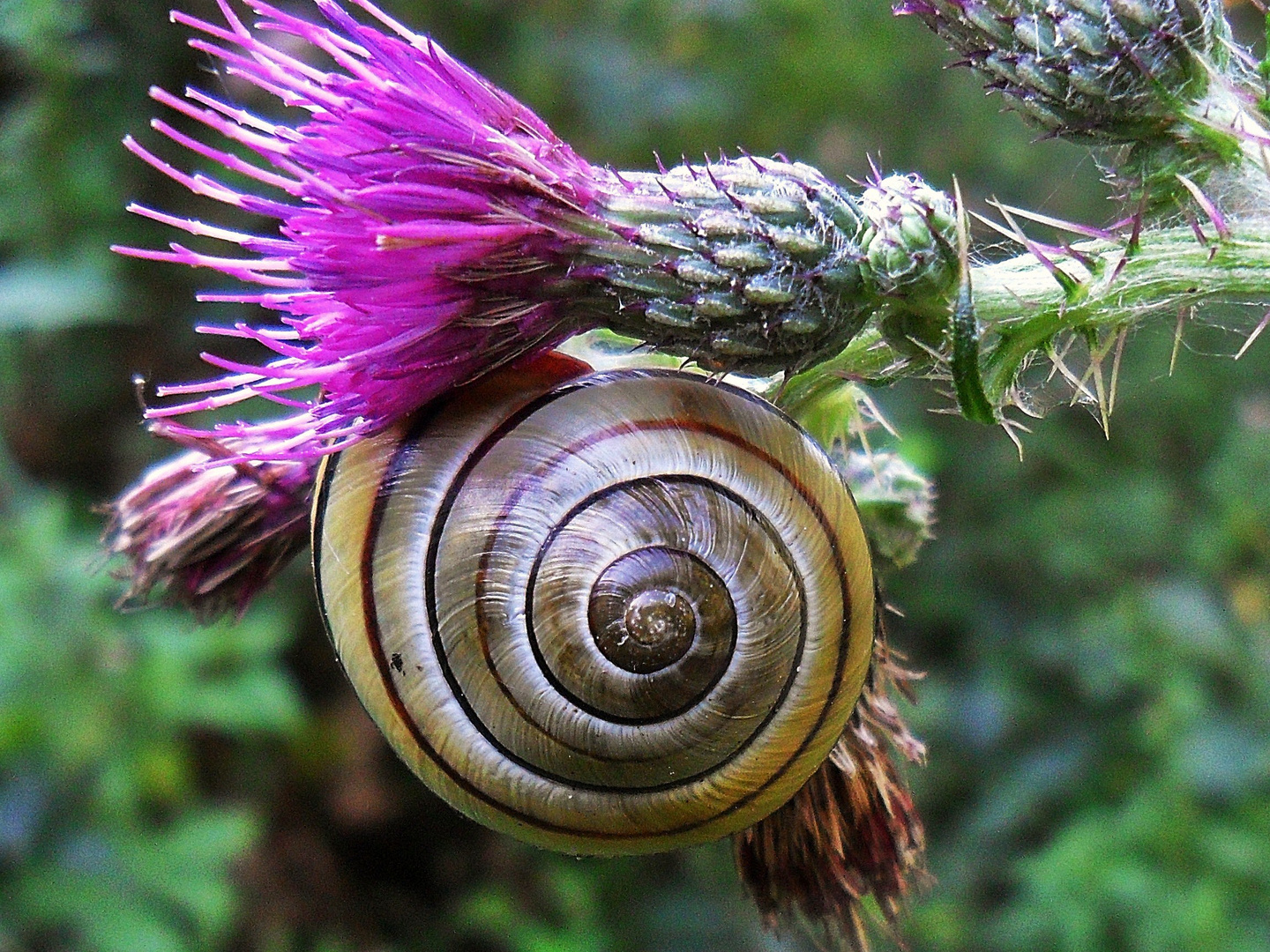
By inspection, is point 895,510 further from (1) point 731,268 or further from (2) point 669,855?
(2) point 669,855

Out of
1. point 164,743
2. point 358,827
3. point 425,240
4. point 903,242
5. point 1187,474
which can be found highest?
point 425,240

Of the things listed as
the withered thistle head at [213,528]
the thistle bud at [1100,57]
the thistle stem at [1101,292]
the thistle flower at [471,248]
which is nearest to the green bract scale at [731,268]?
the thistle flower at [471,248]

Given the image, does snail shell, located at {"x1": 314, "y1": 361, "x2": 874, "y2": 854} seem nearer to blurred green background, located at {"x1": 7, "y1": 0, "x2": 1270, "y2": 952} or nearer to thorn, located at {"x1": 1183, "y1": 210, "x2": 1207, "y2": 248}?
thorn, located at {"x1": 1183, "y1": 210, "x2": 1207, "y2": 248}

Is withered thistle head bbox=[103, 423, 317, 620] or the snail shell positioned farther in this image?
withered thistle head bbox=[103, 423, 317, 620]

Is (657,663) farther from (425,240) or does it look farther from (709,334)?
(425,240)

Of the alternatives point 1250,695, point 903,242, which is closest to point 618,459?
point 903,242

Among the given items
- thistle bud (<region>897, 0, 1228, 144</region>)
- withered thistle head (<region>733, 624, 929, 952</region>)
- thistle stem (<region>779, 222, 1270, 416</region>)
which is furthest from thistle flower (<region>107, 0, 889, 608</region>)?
withered thistle head (<region>733, 624, 929, 952</region>)

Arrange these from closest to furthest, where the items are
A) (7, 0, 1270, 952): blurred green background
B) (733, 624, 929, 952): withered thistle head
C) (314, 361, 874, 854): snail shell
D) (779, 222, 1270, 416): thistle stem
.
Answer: (314, 361, 874, 854): snail shell, (779, 222, 1270, 416): thistle stem, (733, 624, 929, 952): withered thistle head, (7, 0, 1270, 952): blurred green background

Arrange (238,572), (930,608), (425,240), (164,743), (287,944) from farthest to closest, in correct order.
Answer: (930,608), (287,944), (164,743), (238,572), (425,240)
